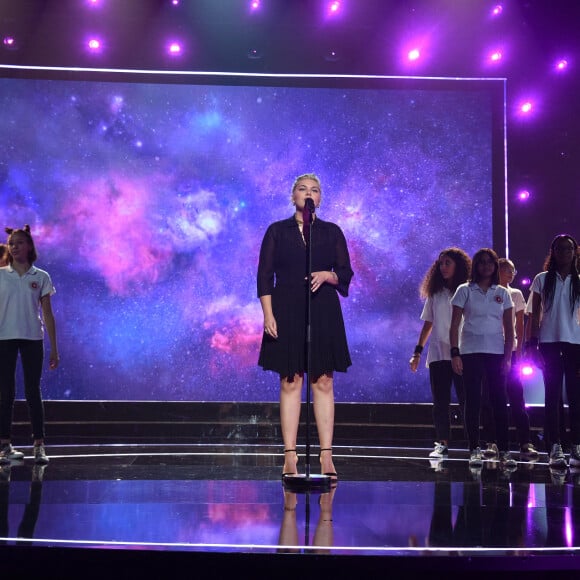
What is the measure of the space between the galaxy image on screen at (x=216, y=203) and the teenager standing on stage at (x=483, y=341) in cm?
334

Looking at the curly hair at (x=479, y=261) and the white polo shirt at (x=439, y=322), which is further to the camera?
the white polo shirt at (x=439, y=322)

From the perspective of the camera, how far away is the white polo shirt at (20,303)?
5.05 meters

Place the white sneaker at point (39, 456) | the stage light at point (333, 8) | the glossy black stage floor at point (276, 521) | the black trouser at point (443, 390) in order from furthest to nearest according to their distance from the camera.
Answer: the stage light at point (333, 8), the black trouser at point (443, 390), the white sneaker at point (39, 456), the glossy black stage floor at point (276, 521)

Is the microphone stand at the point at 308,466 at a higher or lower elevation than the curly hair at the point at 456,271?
lower

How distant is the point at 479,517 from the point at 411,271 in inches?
229

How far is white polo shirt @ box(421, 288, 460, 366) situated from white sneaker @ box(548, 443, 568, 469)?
1066 millimetres

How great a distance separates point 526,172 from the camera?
8.36m

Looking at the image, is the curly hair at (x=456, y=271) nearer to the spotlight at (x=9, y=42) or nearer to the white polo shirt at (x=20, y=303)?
the white polo shirt at (x=20, y=303)

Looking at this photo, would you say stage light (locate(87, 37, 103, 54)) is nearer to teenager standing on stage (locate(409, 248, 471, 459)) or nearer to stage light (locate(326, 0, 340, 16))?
stage light (locate(326, 0, 340, 16))

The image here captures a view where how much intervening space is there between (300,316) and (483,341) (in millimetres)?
1678

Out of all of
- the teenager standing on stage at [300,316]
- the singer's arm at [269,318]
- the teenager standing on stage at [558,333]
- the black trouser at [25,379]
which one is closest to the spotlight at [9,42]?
the black trouser at [25,379]

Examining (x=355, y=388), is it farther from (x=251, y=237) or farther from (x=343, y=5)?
(x=343, y=5)

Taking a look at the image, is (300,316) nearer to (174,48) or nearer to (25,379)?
(25,379)

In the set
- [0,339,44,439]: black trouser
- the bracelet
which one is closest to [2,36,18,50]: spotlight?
[0,339,44,439]: black trouser
